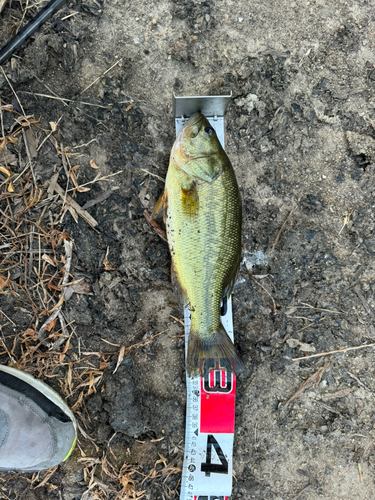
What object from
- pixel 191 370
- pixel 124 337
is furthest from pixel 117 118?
pixel 191 370

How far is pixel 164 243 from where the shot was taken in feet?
10.4

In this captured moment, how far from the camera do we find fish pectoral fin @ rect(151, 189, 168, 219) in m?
2.95

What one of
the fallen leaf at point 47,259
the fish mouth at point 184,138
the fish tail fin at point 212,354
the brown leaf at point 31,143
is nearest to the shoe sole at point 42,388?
the fallen leaf at point 47,259

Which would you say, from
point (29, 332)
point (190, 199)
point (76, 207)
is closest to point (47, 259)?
point (76, 207)

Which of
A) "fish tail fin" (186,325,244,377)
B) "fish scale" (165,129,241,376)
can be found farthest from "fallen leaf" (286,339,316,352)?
"fish scale" (165,129,241,376)

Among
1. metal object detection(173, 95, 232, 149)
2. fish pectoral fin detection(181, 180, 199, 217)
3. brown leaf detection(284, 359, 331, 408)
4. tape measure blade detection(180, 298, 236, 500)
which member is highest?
metal object detection(173, 95, 232, 149)

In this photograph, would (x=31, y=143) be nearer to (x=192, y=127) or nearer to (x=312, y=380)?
(x=192, y=127)

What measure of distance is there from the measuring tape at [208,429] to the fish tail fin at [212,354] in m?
0.22

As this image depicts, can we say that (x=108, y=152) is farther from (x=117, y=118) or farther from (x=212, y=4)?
(x=212, y=4)

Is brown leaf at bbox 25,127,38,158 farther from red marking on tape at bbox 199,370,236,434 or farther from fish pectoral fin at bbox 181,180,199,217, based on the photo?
red marking on tape at bbox 199,370,236,434

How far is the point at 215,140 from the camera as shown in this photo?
2.91 meters

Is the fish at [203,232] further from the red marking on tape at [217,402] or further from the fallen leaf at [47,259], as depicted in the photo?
the fallen leaf at [47,259]

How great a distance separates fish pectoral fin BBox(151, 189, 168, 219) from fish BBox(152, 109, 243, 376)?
0.02 m

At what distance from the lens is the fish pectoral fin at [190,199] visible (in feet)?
9.00
